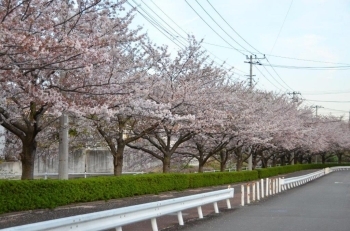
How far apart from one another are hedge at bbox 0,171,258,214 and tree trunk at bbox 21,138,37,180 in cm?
127

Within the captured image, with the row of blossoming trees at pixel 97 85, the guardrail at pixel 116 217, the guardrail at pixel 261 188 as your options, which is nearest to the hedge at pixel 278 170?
the row of blossoming trees at pixel 97 85

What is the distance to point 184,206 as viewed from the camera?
505 inches

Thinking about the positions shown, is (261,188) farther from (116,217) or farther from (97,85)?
(116,217)

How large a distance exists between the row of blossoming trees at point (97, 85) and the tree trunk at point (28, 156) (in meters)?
0.03

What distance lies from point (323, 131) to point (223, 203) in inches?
2089

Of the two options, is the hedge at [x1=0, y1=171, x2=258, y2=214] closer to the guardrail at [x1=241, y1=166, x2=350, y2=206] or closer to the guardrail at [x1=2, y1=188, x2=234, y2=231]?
the guardrail at [x1=241, y1=166, x2=350, y2=206]

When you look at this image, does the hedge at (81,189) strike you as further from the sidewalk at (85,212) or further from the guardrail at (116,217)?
the guardrail at (116,217)

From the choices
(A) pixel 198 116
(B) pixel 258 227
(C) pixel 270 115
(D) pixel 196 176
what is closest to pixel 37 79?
(B) pixel 258 227

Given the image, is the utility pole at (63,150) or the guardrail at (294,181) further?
the guardrail at (294,181)

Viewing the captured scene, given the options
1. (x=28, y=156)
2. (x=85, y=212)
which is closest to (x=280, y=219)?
(x=85, y=212)

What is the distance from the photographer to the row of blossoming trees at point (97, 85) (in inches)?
409

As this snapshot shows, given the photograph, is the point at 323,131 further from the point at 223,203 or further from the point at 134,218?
the point at 134,218

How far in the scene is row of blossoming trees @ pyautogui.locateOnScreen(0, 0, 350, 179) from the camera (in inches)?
409

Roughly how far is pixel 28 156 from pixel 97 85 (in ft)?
14.1
